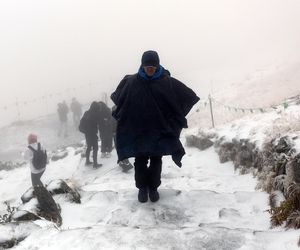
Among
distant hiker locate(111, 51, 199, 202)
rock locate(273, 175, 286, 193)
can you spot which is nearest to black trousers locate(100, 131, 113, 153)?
distant hiker locate(111, 51, 199, 202)

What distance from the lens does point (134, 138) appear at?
16.7 feet

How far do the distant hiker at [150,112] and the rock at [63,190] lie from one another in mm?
1206

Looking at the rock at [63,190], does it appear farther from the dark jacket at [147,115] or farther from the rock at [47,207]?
the dark jacket at [147,115]

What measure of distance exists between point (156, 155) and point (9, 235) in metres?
1.92

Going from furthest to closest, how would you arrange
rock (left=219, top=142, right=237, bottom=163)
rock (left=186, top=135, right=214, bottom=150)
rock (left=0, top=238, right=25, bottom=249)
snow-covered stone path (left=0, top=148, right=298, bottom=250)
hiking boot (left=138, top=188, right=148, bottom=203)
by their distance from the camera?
rock (left=186, top=135, right=214, bottom=150) < rock (left=219, top=142, right=237, bottom=163) < hiking boot (left=138, top=188, right=148, bottom=203) < rock (left=0, top=238, right=25, bottom=249) < snow-covered stone path (left=0, top=148, right=298, bottom=250)

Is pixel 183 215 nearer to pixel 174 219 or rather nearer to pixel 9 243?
pixel 174 219

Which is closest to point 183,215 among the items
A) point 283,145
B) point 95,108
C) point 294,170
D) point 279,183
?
point 279,183

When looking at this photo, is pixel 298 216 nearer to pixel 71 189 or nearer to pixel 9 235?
pixel 9 235

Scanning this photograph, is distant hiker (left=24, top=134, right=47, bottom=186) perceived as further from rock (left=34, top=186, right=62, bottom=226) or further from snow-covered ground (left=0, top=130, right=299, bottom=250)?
rock (left=34, top=186, right=62, bottom=226)

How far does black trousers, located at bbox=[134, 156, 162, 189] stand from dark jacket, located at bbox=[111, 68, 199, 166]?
0.25m

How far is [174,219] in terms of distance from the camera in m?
4.95

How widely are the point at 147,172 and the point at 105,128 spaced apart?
6.12 m

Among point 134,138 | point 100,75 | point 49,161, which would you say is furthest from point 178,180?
point 100,75

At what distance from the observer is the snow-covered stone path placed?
12.2 ft
